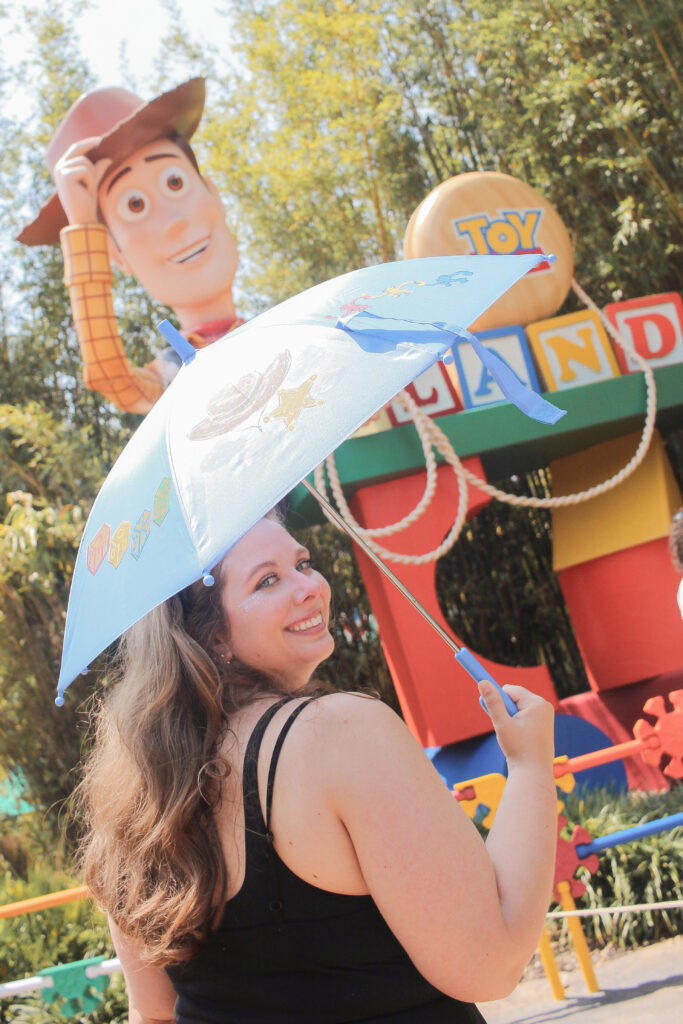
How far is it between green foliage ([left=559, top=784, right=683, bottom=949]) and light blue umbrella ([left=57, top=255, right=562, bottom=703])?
2.32 meters

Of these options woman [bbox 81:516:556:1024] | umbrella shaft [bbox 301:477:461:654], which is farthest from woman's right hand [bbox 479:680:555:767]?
umbrella shaft [bbox 301:477:461:654]

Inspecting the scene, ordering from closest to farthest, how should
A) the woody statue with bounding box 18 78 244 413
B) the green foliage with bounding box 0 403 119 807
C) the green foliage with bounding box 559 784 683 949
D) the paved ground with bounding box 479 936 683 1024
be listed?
the paved ground with bounding box 479 936 683 1024, the green foliage with bounding box 559 784 683 949, the woody statue with bounding box 18 78 244 413, the green foliage with bounding box 0 403 119 807

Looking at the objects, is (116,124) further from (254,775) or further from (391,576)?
(254,775)

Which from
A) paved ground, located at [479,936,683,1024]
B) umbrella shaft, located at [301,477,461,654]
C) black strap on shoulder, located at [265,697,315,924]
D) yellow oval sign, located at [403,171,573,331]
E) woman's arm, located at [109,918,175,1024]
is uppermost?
yellow oval sign, located at [403,171,573,331]

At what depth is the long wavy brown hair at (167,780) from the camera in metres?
1.12

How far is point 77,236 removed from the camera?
4441 millimetres

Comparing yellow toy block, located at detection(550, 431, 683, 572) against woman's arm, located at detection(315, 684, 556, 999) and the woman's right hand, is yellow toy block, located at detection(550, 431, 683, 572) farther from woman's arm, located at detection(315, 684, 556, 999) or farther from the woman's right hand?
woman's arm, located at detection(315, 684, 556, 999)

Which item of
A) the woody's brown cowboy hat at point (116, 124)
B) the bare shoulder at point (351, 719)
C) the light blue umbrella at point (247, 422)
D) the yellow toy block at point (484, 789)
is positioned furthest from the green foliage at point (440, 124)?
the bare shoulder at point (351, 719)

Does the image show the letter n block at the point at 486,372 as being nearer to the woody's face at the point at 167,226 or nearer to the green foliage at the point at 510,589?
the woody's face at the point at 167,226

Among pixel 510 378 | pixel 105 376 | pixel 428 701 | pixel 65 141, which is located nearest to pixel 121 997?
pixel 428 701

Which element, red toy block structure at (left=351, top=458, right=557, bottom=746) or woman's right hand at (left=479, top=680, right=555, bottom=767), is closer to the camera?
woman's right hand at (left=479, top=680, right=555, bottom=767)

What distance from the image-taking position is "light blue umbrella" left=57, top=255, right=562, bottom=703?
1.18 meters

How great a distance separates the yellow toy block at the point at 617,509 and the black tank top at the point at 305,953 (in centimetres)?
353

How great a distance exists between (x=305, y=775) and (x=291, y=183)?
5.54 meters
